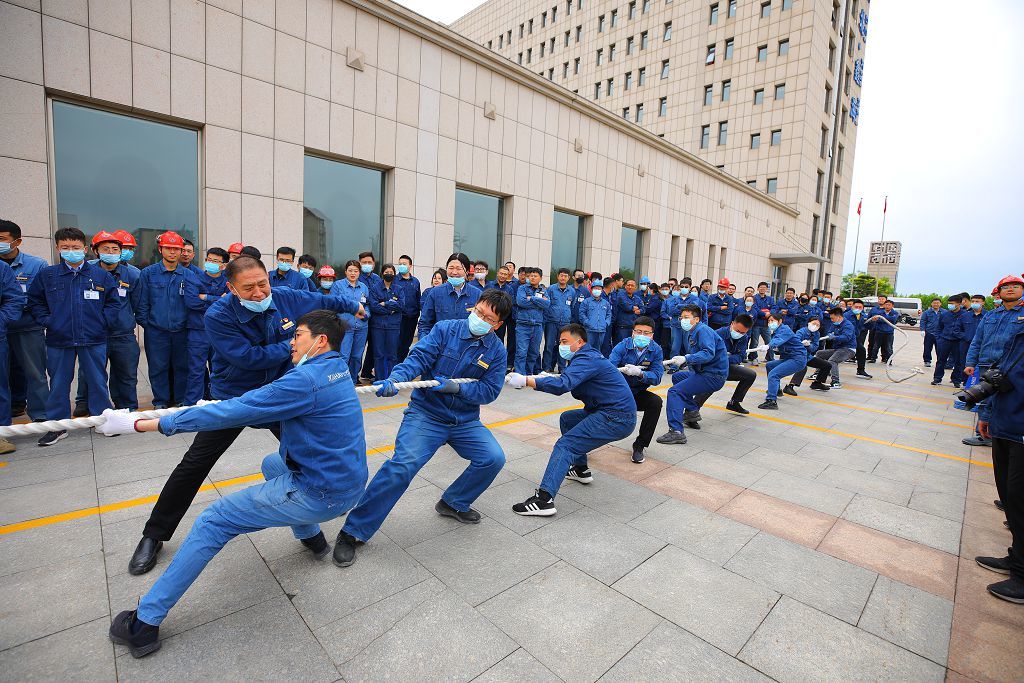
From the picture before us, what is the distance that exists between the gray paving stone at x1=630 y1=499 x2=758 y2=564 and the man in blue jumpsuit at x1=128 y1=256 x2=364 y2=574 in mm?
2506

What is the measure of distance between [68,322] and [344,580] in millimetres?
4311

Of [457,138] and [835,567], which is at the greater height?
[457,138]

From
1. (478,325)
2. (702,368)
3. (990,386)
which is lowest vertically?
(702,368)

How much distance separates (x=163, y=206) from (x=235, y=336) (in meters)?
7.06

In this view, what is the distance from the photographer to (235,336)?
312cm

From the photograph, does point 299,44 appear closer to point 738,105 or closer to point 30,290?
point 30,290

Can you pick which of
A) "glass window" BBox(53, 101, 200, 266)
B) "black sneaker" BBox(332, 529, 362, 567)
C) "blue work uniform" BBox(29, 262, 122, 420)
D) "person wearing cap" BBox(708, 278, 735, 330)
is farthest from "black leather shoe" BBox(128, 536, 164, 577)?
"person wearing cap" BBox(708, 278, 735, 330)

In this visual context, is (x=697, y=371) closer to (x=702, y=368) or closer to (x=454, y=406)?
(x=702, y=368)

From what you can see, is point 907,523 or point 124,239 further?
point 124,239

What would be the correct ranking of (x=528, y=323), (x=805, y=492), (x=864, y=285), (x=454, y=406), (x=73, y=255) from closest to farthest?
1. (x=454, y=406)
2. (x=805, y=492)
3. (x=73, y=255)
4. (x=528, y=323)
5. (x=864, y=285)

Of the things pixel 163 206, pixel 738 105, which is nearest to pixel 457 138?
pixel 163 206

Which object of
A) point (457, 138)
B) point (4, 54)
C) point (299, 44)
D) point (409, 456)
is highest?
point (299, 44)

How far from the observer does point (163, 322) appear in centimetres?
573

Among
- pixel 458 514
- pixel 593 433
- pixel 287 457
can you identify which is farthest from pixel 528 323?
pixel 287 457
